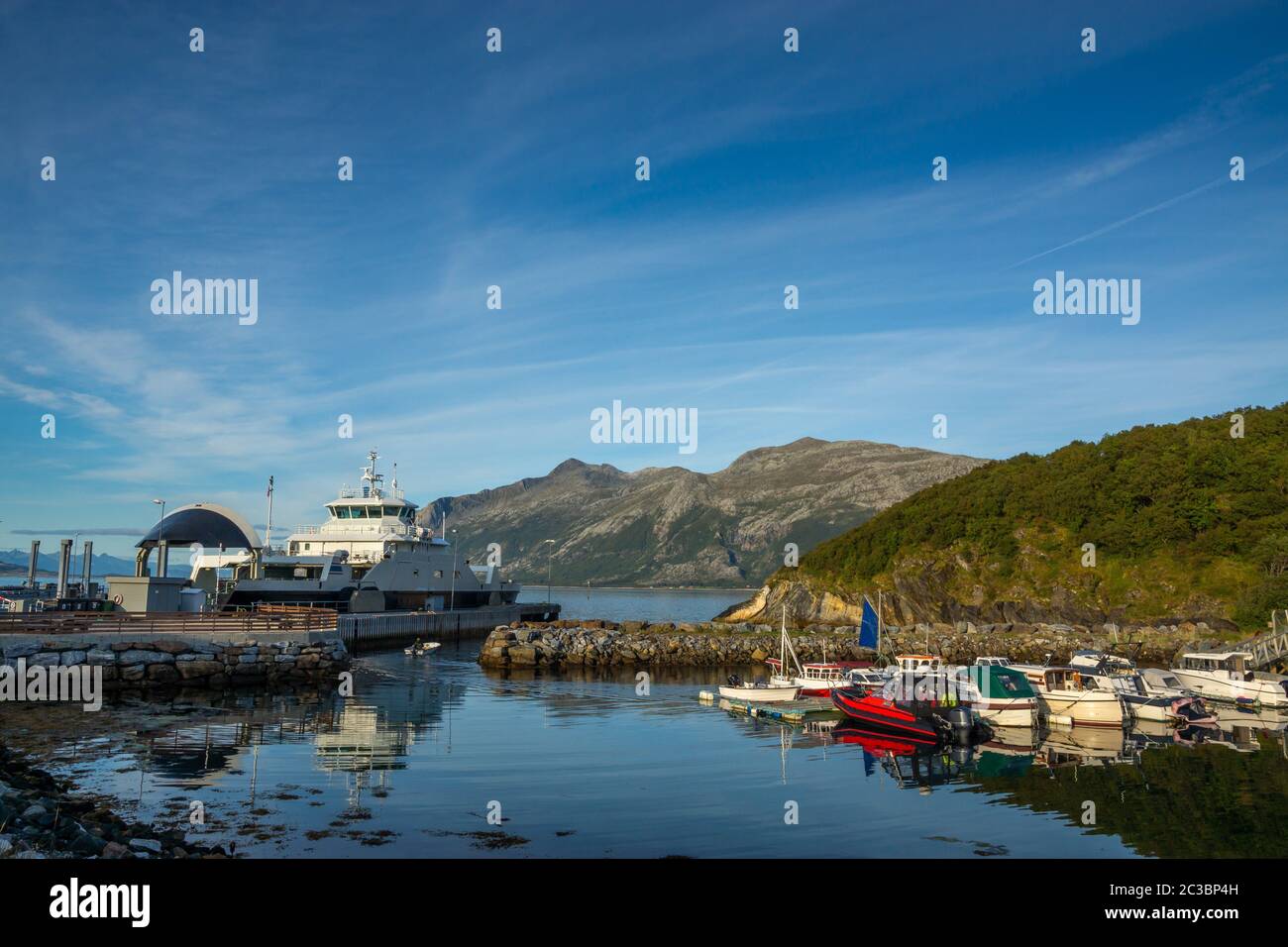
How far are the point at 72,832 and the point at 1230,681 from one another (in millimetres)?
44576

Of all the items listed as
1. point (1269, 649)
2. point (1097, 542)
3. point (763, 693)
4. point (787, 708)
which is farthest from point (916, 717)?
point (1097, 542)

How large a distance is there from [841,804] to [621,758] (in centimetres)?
750

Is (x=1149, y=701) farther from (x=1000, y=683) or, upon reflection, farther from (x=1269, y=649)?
(x=1269, y=649)

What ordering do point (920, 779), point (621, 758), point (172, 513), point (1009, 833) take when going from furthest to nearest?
point (172, 513) < point (621, 758) < point (920, 779) < point (1009, 833)

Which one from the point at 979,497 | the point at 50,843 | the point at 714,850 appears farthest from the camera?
the point at 979,497

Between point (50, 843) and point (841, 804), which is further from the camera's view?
point (841, 804)

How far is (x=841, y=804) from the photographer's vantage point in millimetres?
20141

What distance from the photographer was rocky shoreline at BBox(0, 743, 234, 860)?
509 inches

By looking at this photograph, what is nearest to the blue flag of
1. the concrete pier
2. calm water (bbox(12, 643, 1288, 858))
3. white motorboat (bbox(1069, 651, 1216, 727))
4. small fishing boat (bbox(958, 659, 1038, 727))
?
white motorboat (bbox(1069, 651, 1216, 727))

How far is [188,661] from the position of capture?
1483 inches
